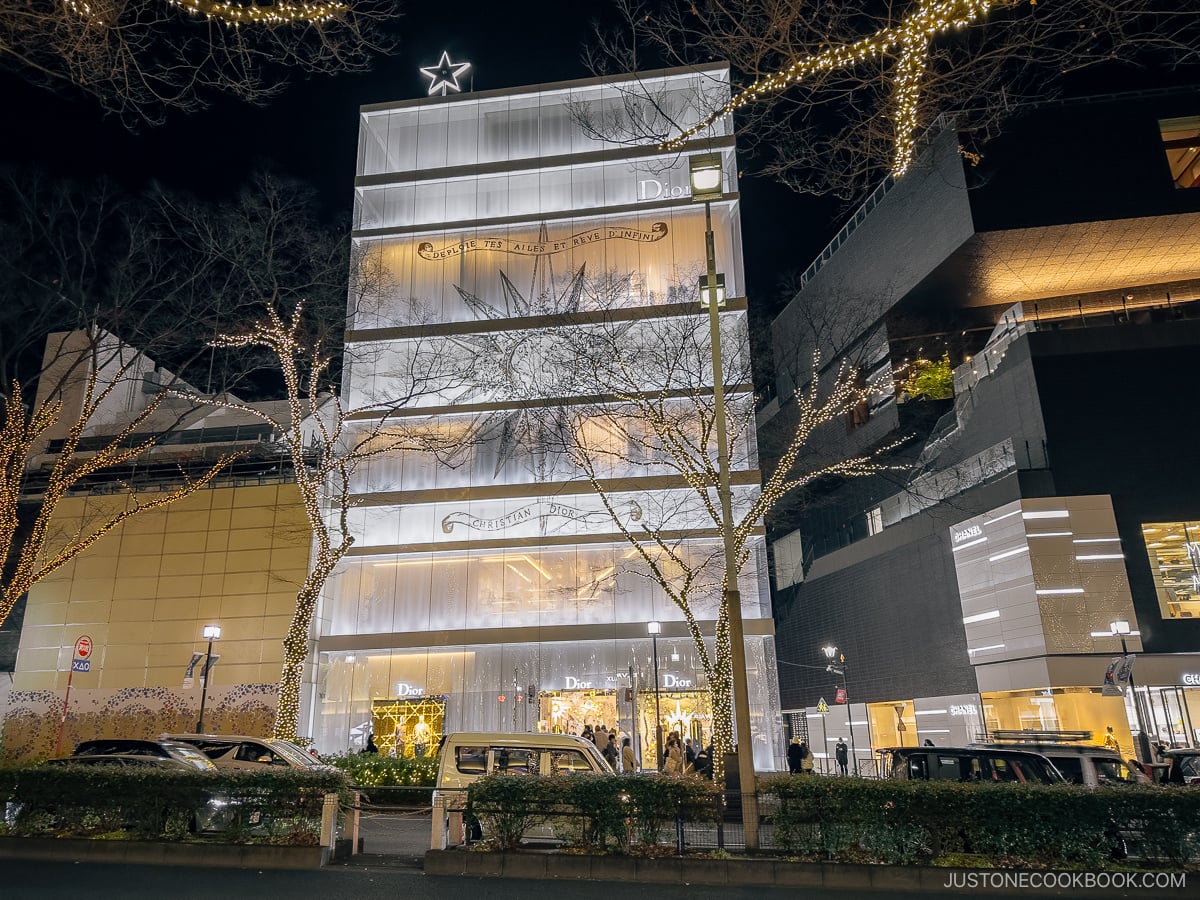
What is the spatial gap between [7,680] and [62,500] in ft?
22.6

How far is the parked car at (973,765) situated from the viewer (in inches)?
454

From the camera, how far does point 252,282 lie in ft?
68.9

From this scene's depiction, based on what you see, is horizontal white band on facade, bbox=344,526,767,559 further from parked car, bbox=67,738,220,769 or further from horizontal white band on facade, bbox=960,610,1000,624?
parked car, bbox=67,738,220,769

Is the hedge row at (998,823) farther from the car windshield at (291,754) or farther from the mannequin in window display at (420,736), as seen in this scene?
the mannequin in window display at (420,736)

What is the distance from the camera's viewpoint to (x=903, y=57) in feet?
26.3

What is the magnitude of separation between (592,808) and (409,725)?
757 inches

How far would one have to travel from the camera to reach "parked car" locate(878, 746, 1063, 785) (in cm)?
1154

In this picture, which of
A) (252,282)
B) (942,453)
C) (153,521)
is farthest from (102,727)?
(942,453)

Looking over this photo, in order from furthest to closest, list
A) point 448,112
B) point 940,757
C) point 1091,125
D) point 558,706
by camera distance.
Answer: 1. point 448,112
2. point 1091,125
3. point 558,706
4. point 940,757

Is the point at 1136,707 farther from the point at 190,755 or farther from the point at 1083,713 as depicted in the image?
the point at 190,755

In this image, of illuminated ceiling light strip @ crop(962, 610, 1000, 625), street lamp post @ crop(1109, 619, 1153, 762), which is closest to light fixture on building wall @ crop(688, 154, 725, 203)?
street lamp post @ crop(1109, 619, 1153, 762)

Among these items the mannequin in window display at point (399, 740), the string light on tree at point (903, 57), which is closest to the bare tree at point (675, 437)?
the mannequin in window display at point (399, 740)

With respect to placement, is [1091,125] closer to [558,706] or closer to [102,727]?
[558,706]

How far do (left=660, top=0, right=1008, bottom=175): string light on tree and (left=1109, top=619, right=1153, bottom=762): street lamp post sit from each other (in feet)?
64.5
